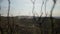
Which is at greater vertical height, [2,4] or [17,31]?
[2,4]

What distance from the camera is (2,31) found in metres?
1.80

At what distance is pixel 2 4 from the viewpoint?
1.83 metres

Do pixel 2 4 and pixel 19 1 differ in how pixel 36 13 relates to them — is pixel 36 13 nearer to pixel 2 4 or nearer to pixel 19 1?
pixel 19 1

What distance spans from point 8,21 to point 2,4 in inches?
10.0

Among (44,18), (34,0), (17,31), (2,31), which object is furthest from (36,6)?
(2,31)

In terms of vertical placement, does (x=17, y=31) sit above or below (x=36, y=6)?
below

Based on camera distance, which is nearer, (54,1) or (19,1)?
(54,1)

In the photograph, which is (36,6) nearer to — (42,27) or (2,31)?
(42,27)

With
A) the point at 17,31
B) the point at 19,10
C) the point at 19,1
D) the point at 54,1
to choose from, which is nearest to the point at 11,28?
the point at 17,31

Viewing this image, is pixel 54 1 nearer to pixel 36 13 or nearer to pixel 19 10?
pixel 36 13

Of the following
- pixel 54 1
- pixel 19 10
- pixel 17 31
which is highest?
pixel 54 1

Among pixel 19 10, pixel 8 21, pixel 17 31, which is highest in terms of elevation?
pixel 19 10

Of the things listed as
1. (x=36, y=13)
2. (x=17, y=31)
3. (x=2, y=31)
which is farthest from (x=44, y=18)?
(x=2, y=31)

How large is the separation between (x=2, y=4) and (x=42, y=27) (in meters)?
0.64
